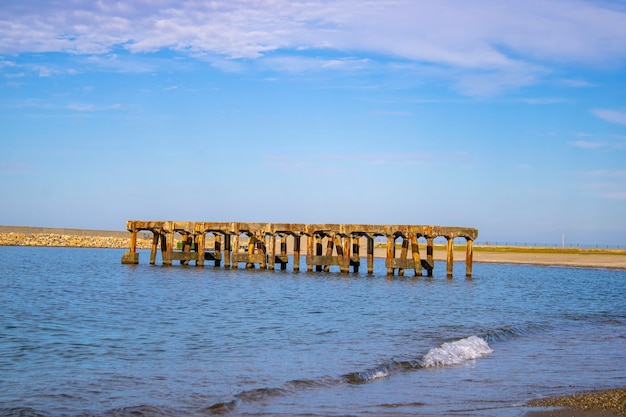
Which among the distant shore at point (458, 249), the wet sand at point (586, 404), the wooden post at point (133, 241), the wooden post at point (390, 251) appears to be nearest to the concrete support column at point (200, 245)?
the wooden post at point (133, 241)

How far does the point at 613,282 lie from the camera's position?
4278cm

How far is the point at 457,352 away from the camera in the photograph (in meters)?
14.1

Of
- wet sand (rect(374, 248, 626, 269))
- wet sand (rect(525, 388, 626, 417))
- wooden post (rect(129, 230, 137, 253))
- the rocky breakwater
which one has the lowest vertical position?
wet sand (rect(374, 248, 626, 269))

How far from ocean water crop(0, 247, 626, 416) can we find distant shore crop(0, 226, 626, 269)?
37.9 metres

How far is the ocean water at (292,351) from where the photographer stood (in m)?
9.72

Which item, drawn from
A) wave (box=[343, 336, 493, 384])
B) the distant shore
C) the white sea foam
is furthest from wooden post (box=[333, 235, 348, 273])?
the distant shore

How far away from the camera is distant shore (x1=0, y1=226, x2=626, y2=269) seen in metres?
64.8

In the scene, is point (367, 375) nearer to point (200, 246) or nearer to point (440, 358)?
point (440, 358)

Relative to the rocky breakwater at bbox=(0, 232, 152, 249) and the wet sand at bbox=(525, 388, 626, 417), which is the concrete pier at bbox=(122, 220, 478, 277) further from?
the rocky breakwater at bbox=(0, 232, 152, 249)

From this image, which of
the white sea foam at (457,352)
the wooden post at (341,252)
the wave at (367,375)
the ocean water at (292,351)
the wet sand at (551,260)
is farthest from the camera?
the wet sand at (551,260)

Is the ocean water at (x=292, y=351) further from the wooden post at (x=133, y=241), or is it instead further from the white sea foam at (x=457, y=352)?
the wooden post at (x=133, y=241)

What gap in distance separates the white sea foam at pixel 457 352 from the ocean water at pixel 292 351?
4 cm

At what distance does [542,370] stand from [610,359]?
2158 millimetres

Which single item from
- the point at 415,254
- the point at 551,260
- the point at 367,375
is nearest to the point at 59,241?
the point at 551,260
